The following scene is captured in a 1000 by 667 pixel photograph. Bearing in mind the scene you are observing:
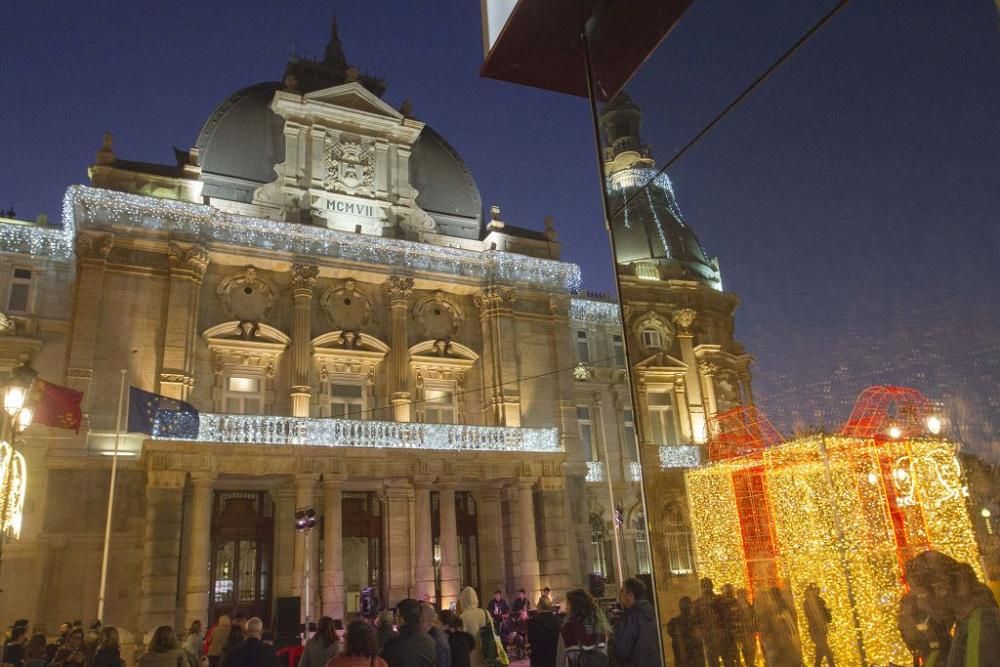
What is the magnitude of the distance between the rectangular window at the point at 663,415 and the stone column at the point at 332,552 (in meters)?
14.0

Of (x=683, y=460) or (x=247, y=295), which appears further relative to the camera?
(x=247, y=295)

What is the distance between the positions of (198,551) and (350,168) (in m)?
15.2

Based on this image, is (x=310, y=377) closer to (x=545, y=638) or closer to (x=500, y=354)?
(x=500, y=354)

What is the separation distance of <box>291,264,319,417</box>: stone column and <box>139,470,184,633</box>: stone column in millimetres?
4549

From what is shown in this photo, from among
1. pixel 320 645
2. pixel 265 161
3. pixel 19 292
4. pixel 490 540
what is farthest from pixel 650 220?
pixel 265 161

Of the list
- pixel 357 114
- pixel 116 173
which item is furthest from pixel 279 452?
pixel 357 114

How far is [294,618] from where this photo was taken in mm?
17938

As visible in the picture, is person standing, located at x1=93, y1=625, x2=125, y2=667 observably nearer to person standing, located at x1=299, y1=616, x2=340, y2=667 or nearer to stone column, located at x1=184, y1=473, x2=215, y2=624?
person standing, located at x1=299, y1=616, x2=340, y2=667

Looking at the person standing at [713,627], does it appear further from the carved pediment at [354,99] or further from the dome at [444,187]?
the carved pediment at [354,99]

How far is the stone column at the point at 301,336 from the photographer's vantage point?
79.3ft

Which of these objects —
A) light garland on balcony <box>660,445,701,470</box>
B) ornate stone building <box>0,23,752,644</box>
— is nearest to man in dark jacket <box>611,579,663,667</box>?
light garland on balcony <box>660,445,701,470</box>

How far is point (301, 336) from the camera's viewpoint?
82.0 feet

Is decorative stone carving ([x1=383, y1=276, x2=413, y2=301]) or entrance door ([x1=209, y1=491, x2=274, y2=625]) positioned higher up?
decorative stone carving ([x1=383, y1=276, x2=413, y2=301])

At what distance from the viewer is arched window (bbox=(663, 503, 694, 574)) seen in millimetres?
3971
